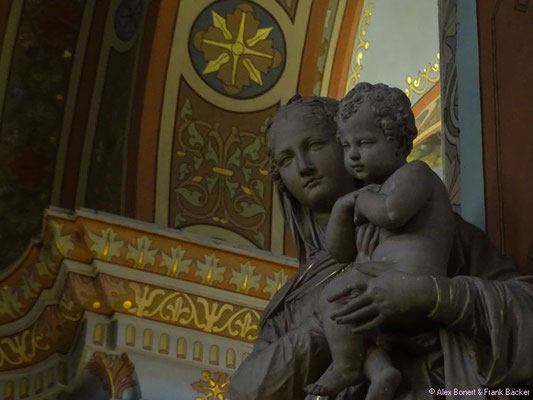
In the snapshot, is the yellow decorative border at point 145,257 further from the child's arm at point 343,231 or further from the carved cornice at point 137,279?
the child's arm at point 343,231

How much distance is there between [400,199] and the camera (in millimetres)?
2367

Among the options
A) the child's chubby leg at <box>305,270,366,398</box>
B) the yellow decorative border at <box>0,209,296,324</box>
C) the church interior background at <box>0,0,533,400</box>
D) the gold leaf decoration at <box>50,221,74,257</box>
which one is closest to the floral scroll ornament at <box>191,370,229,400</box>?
the church interior background at <box>0,0,533,400</box>

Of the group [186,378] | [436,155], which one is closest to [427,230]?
[186,378]

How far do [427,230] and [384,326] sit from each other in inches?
6.6

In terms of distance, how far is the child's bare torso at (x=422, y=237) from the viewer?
7.72 ft

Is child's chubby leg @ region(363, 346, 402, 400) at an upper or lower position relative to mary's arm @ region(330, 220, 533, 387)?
lower

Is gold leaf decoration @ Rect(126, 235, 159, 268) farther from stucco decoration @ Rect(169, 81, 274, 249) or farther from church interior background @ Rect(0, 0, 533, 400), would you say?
stucco decoration @ Rect(169, 81, 274, 249)

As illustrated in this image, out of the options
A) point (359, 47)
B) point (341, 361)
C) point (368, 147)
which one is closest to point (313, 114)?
point (368, 147)

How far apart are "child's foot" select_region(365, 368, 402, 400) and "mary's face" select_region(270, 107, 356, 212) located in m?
0.53

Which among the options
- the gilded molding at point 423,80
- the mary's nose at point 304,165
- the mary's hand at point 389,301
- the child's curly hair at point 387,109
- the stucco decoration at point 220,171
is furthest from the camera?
the gilded molding at point 423,80

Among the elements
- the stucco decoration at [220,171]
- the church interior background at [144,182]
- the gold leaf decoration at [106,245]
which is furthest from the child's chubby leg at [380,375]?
the stucco decoration at [220,171]

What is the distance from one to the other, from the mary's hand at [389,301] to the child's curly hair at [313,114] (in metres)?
0.54

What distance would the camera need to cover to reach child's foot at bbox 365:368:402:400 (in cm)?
227

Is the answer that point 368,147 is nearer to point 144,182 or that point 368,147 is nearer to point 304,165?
point 304,165
